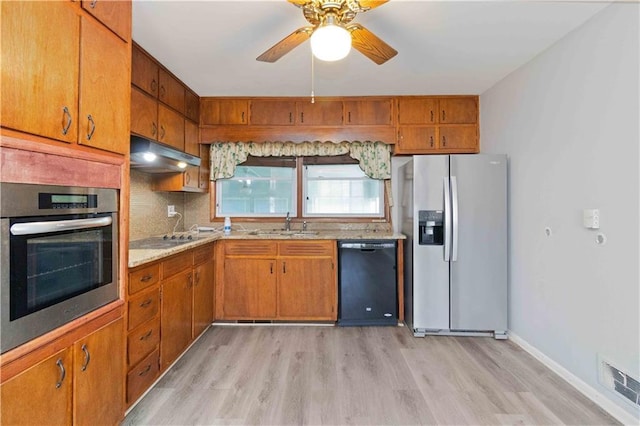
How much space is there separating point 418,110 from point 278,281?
2.40 meters

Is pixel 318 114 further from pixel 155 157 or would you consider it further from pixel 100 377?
pixel 100 377

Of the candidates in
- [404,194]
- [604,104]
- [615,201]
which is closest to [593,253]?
[615,201]

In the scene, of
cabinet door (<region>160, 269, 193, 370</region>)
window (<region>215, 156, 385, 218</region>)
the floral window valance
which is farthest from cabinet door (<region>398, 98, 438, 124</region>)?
cabinet door (<region>160, 269, 193, 370</region>)

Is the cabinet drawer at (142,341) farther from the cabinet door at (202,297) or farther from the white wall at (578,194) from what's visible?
the white wall at (578,194)

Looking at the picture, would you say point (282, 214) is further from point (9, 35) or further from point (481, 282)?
point (9, 35)

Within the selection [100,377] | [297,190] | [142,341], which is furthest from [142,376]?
[297,190]

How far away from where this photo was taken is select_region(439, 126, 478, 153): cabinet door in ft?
10.9

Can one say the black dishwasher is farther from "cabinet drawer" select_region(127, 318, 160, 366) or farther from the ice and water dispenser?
"cabinet drawer" select_region(127, 318, 160, 366)

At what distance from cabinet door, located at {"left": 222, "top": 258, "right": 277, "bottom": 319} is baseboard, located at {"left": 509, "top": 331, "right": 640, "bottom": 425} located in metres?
2.32

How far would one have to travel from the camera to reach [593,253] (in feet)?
6.23

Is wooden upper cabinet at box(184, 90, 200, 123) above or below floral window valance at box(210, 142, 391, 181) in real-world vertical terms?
above

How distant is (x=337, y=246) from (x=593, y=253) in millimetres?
1971

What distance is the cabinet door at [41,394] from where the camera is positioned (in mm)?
1012

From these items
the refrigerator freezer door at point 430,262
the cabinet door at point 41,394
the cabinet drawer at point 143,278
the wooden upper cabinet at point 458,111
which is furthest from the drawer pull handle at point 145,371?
the wooden upper cabinet at point 458,111
